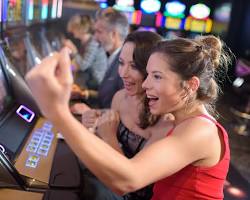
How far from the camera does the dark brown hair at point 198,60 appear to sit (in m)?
1.16

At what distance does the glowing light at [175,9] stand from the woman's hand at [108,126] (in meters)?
6.12

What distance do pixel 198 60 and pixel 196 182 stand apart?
1.27ft

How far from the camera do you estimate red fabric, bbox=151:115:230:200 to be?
113 cm

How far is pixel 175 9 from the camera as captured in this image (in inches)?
292

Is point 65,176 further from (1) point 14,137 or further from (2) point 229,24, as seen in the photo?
(2) point 229,24

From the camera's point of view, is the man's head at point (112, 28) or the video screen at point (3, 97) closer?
the video screen at point (3, 97)

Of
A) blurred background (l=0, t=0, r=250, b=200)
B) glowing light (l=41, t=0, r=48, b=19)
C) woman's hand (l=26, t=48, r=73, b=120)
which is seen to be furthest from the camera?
glowing light (l=41, t=0, r=48, b=19)

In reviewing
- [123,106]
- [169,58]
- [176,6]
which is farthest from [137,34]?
[176,6]

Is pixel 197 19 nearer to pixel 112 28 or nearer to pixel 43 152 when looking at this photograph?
pixel 112 28

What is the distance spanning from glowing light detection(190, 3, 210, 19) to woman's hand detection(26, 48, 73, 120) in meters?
7.01

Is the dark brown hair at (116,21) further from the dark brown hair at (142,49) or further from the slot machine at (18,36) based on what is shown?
the dark brown hair at (142,49)

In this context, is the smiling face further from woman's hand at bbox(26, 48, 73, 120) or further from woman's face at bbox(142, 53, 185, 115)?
woman's hand at bbox(26, 48, 73, 120)

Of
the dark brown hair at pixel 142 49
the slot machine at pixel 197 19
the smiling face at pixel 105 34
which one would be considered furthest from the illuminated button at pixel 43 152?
the slot machine at pixel 197 19

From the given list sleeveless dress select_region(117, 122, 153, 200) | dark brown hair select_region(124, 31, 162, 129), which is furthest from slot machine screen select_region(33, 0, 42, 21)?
sleeveless dress select_region(117, 122, 153, 200)
